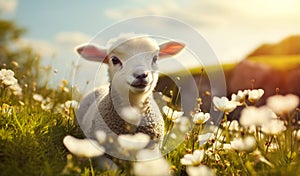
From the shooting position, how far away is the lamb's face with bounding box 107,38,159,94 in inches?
144

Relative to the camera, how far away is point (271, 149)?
11.6 ft

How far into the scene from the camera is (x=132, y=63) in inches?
149

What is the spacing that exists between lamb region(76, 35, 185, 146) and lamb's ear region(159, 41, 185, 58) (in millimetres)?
184

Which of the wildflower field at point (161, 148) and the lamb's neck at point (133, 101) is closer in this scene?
the wildflower field at point (161, 148)

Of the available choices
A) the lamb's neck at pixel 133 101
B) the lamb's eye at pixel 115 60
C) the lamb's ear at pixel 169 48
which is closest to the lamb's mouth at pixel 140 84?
the lamb's neck at pixel 133 101

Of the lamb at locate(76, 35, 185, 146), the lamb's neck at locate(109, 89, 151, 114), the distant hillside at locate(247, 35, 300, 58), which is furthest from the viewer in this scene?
the distant hillside at locate(247, 35, 300, 58)

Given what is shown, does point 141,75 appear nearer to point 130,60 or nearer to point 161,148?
point 130,60

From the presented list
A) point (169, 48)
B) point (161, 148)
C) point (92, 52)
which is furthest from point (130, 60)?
point (161, 148)

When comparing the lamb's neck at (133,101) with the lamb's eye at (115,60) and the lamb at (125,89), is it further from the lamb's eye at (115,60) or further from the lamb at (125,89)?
the lamb's eye at (115,60)

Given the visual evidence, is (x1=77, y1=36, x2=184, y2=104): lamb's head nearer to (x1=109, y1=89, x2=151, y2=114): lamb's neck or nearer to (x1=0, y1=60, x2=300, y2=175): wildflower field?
(x1=109, y1=89, x2=151, y2=114): lamb's neck

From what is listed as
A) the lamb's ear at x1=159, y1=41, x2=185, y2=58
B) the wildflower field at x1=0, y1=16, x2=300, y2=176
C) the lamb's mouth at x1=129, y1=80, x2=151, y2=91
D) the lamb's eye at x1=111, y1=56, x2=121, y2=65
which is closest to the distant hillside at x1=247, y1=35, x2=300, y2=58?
the wildflower field at x1=0, y1=16, x2=300, y2=176

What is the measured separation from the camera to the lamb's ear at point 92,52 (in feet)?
13.8

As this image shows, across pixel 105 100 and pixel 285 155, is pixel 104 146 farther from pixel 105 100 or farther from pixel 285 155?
Result: pixel 285 155

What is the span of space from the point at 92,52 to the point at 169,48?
77cm
